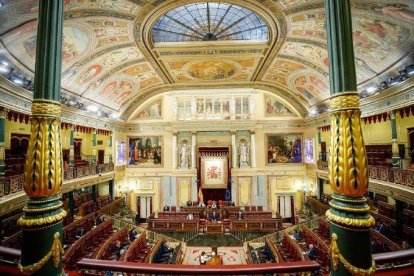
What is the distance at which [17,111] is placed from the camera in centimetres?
880

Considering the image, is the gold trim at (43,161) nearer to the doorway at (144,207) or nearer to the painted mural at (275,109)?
the doorway at (144,207)

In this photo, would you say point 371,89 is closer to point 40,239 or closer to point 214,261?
point 214,261

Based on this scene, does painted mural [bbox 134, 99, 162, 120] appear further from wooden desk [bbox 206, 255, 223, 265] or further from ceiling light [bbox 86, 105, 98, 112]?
wooden desk [bbox 206, 255, 223, 265]

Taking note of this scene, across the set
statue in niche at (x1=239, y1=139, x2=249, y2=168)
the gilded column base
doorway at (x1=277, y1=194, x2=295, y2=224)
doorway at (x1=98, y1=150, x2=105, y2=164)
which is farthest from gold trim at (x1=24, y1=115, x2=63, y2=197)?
doorway at (x1=98, y1=150, x2=105, y2=164)

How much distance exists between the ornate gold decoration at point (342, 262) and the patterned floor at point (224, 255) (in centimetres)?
922

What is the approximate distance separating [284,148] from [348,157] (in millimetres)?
16306

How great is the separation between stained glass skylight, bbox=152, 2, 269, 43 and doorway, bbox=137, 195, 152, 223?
11.6m

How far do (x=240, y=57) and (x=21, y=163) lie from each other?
1263cm

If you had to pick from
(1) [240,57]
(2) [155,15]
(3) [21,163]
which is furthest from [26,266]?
(3) [21,163]

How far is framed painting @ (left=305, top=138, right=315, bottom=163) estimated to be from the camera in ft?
53.8

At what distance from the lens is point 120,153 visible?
677 inches

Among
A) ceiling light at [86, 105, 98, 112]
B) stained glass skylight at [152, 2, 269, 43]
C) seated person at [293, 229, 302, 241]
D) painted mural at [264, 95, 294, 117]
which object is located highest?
stained glass skylight at [152, 2, 269, 43]

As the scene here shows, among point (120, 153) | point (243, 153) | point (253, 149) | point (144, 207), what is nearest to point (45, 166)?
point (120, 153)

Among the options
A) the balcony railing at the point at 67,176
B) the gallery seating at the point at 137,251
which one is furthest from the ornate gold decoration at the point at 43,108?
the gallery seating at the point at 137,251
